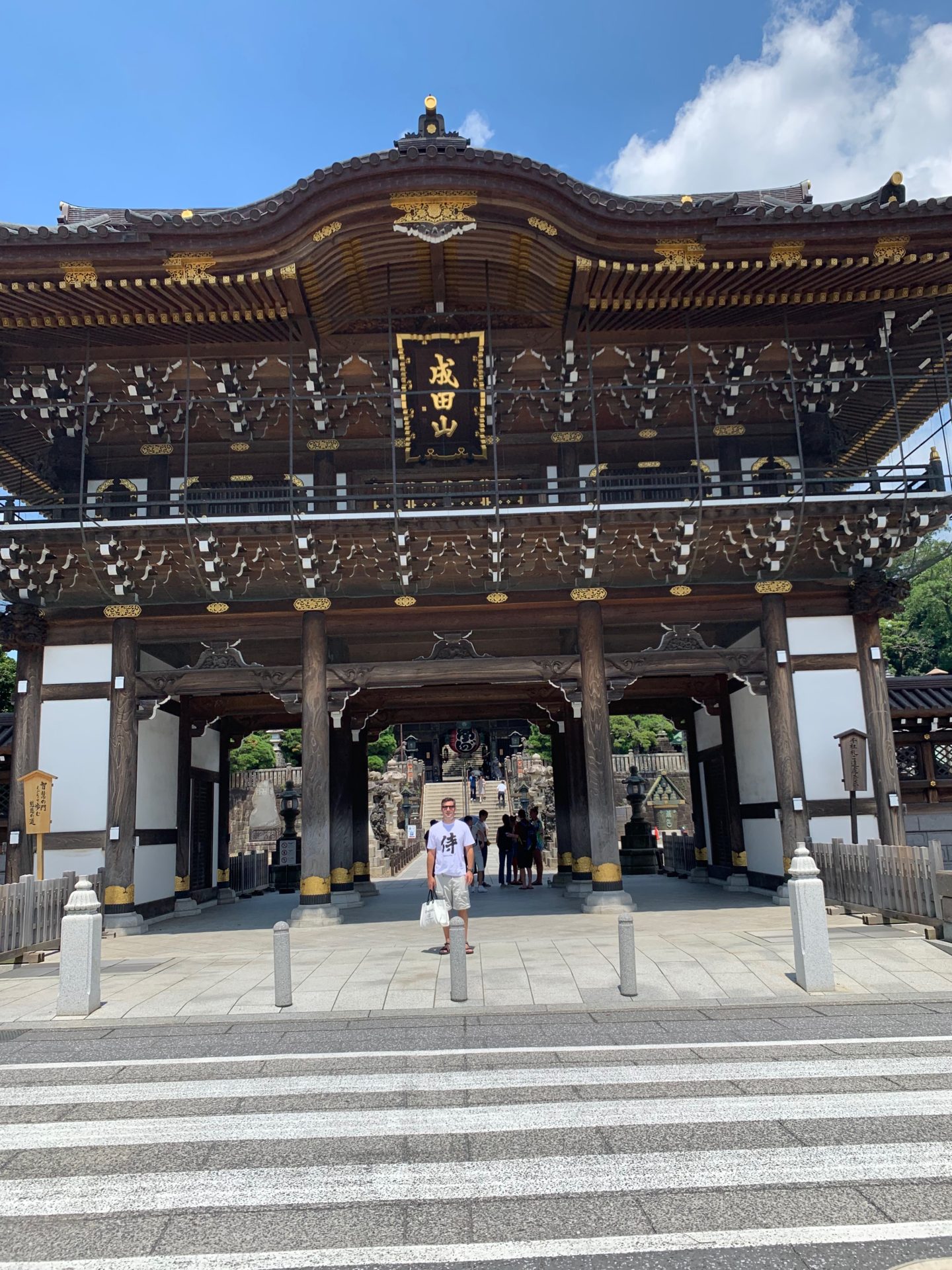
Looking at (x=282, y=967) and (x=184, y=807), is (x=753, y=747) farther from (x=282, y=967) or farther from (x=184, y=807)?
(x=184, y=807)

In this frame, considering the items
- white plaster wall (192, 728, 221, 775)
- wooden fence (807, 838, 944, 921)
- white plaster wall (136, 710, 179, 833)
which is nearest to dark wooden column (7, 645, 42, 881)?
white plaster wall (136, 710, 179, 833)

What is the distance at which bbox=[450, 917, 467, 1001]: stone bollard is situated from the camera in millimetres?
Answer: 8539

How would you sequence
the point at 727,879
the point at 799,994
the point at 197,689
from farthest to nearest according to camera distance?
the point at 727,879
the point at 197,689
the point at 799,994

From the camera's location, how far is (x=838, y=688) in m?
15.1

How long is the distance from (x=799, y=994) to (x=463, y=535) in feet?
27.9

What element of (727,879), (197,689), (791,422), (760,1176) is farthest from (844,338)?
(760,1176)

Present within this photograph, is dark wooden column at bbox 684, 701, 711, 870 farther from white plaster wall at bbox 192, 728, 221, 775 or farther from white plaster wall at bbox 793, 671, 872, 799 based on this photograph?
white plaster wall at bbox 192, 728, 221, 775

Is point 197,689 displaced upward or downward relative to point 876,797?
upward

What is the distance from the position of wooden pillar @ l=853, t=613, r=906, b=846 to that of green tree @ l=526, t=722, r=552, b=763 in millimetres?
34928

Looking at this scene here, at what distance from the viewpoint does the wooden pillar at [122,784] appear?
14.4m

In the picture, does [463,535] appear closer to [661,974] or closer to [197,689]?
[197,689]

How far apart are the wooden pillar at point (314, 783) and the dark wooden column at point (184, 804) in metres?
4.28

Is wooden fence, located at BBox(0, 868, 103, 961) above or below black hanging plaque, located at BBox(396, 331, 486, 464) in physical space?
below

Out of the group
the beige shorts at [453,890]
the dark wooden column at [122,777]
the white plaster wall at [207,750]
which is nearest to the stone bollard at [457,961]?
the beige shorts at [453,890]
